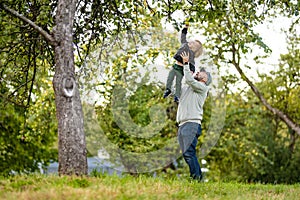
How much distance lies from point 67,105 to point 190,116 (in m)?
1.83

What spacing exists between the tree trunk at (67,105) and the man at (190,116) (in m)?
1.58

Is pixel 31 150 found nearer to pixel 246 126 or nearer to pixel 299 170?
pixel 246 126

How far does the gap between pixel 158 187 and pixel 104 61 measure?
11.9 ft

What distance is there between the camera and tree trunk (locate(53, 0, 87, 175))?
6020 mm

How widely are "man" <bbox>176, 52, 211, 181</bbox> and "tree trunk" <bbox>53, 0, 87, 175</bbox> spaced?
5.18 ft

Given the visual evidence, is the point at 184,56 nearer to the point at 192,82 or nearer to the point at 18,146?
the point at 192,82

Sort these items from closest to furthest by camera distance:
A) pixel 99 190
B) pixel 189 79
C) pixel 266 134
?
pixel 99 190 < pixel 189 79 < pixel 266 134

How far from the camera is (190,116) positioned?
6.99 m

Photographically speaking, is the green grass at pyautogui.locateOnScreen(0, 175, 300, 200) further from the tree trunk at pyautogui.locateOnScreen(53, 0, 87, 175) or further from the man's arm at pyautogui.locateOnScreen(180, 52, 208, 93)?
the man's arm at pyautogui.locateOnScreen(180, 52, 208, 93)

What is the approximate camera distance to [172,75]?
7289 mm

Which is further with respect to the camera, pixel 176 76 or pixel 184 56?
pixel 176 76

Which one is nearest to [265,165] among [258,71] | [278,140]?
[278,140]

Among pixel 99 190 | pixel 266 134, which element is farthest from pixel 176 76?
pixel 266 134

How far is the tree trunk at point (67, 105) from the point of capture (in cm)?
602
